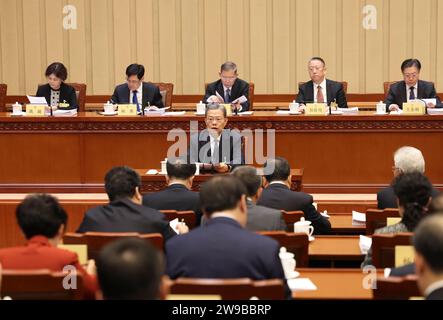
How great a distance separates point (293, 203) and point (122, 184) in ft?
3.98

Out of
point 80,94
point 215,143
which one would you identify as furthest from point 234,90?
point 215,143

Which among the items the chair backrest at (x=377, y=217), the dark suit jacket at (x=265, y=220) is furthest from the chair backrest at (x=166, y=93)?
the dark suit jacket at (x=265, y=220)

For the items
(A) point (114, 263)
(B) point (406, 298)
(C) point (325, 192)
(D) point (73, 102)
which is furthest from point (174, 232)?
(D) point (73, 102)

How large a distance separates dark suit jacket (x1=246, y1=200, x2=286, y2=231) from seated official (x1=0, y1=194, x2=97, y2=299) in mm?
1153

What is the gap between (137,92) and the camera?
886 centimetres

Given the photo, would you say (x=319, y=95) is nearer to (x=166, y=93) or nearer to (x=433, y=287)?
(x=166, y=93)

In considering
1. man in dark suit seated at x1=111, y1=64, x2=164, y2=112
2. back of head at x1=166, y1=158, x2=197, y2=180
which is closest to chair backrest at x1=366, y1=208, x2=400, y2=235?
back of head at x1=166, y1=158, x2=197, y2=180

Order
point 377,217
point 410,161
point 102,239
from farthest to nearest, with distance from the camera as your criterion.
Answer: point 410,161, point 377,217, point 102,239

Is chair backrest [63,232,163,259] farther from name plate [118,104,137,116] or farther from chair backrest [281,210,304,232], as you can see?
name plate [118,104,137,116]

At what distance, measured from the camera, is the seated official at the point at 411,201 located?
4.17 meters

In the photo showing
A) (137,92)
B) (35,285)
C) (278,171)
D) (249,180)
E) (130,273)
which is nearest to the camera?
(130,273)

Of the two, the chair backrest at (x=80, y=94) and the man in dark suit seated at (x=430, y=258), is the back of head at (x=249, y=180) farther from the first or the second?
the chair backrest at (x=80, y=94)

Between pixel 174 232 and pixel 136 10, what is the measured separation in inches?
276
